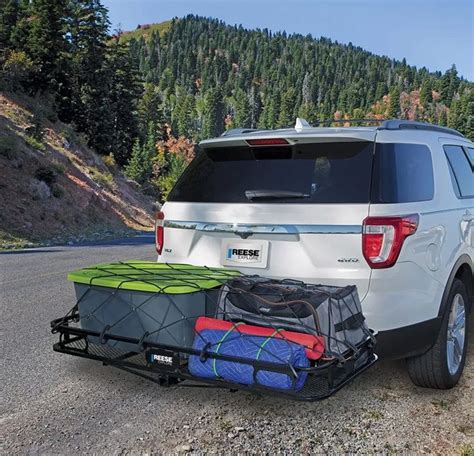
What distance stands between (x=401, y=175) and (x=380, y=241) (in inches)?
22.7

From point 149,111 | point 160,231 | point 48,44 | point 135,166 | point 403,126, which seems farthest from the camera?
point 149,111

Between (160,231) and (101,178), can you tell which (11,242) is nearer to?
(160,231)

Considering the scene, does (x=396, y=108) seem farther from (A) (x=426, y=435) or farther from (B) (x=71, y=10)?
(A) (x=426, y=435)

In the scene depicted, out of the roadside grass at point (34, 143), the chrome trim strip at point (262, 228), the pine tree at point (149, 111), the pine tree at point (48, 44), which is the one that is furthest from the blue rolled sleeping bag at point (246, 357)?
the pine tree at point (149, 111)

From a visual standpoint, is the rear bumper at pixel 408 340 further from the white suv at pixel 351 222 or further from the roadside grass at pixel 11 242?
the roadside grass at pixel 11 242

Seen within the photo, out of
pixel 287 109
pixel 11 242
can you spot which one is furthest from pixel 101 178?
pixel 287 109

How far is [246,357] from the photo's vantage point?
3020mm

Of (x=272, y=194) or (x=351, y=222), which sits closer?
(x=351, y=222)

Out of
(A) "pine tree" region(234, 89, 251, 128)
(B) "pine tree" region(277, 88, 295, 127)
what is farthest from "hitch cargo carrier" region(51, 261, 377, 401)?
(B) "pine tree" region(277, 88, 295, 127)

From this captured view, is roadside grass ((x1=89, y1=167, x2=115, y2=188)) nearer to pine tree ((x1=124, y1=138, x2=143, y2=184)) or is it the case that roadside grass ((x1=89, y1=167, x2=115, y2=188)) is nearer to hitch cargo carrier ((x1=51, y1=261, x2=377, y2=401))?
pine tree ((x1=124, y1=138, x2=143, y2=184))

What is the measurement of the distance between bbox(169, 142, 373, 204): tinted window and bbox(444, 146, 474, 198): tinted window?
4.53 ft

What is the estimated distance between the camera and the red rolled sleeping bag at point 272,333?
298 cm

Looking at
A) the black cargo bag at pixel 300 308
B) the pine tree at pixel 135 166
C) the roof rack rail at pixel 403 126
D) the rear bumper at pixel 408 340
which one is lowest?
the pine tree at pixel 135 166

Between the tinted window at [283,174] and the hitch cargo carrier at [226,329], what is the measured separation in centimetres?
63
